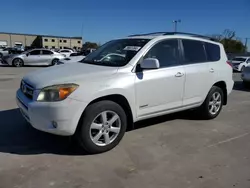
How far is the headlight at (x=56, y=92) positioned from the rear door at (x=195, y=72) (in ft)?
7.58

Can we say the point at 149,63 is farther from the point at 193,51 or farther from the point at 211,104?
the point at 211,104

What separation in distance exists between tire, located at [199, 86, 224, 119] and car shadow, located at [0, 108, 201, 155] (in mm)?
1029

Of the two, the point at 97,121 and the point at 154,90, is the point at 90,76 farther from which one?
the point at 154,90

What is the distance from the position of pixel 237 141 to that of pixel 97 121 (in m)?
2.46

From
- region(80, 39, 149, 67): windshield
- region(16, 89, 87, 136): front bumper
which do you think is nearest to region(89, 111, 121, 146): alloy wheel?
region(16, 89, 87, 136): front bumper

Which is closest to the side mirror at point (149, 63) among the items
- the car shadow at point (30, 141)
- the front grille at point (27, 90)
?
the car shadow at point (30, 141)

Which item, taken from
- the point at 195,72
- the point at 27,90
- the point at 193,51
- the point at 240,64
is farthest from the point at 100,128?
the point at 240,64

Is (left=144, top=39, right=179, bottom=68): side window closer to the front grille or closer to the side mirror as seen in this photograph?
the side mirror

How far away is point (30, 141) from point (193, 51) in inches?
134

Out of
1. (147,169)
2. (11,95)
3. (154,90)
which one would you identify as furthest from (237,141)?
(11,95)

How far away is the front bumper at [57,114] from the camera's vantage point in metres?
3.72

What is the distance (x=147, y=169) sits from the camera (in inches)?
145

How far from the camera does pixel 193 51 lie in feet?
18.0

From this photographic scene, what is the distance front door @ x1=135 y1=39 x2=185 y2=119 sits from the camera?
449 cm
